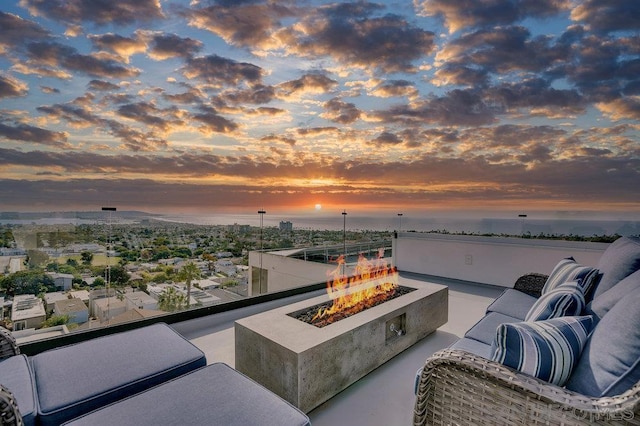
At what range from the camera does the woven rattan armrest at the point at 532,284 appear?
2969 mm

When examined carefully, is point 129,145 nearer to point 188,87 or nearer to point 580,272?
point 188,87

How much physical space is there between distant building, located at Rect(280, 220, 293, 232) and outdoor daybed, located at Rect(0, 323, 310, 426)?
8.40 feet

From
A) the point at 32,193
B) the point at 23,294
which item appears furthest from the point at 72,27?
the point at 23,294

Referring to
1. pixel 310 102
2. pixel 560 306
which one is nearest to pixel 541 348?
pixel 560 306

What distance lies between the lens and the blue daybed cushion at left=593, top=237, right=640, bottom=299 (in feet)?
5.82

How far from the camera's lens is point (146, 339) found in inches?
75.5

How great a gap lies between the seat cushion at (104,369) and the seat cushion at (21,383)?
0.03 meters

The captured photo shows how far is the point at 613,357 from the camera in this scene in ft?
3.32

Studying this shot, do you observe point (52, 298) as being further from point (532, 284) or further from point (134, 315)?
point (532, 284)

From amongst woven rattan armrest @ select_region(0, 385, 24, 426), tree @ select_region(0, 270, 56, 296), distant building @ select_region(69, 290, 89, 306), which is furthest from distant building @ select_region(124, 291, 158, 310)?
woven rattan armrest @ select_region(0, 385, 24, 426)

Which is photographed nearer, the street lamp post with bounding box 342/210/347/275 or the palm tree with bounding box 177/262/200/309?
the palm tree with bounding box 177/262/200/309

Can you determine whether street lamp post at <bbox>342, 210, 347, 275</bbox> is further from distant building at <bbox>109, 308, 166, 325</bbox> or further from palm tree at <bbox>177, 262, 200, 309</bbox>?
distant building at <bbox>109, 308, 166, 325</bbox>

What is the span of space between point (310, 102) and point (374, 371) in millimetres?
3612

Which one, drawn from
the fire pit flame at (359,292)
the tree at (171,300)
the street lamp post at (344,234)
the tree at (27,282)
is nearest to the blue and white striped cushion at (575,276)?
the fire pit flame at (359,292)
